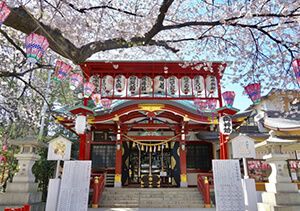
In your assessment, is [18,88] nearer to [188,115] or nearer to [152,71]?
[152,71]

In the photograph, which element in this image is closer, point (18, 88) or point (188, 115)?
point (18, 88)

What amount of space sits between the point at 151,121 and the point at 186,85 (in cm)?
425

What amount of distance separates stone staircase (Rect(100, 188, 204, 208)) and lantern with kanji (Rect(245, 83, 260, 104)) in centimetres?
568

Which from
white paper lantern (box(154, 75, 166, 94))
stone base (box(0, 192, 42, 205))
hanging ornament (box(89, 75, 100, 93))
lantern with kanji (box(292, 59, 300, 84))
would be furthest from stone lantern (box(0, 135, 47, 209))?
lantern with kanji (box(292, 59, 300, 84))

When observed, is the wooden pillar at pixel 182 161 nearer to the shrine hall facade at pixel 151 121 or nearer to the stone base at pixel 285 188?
the shrine hall facade at pixel 151 121

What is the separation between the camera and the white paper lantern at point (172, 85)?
10727 mm

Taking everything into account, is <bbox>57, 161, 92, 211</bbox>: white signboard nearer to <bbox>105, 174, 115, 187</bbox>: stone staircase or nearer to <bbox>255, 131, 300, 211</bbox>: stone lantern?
<bbox>255, 131, 300, 211</bbox>: stone lantern

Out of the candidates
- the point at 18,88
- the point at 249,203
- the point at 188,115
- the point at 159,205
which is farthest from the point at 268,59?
the point at 18,88

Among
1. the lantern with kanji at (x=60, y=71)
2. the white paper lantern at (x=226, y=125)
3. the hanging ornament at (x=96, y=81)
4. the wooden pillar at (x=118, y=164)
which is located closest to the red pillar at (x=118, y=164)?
the wooden pillar at (x=118, y=164)

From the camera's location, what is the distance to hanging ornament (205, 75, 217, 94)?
10.5 meters

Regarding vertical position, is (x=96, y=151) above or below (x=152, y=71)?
below

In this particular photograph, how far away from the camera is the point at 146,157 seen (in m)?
15.6

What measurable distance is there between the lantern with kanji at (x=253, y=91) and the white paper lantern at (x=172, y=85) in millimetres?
3775

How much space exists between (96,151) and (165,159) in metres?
4.76
